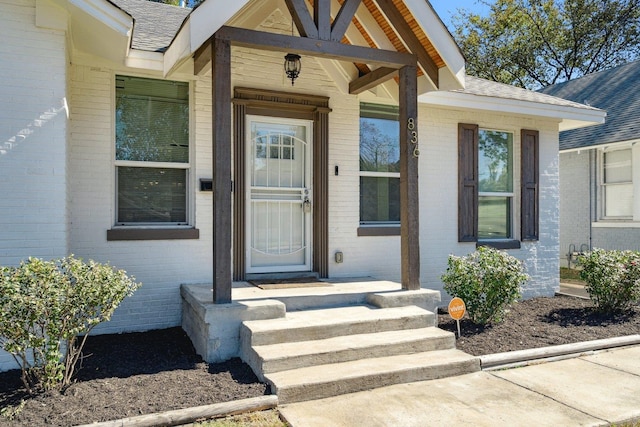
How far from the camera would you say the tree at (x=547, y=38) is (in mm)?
19906

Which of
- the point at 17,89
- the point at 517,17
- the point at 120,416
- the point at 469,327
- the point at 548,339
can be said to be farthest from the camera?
the point at 517,17

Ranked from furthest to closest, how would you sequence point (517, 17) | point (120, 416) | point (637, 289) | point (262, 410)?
point (517, 17) → point (637, 289) → point (262, 410) → point (120, 416)

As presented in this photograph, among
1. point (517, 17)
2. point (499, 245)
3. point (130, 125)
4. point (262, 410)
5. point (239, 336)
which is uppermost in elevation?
point (517, 17)

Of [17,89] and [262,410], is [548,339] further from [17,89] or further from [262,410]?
[17,89]

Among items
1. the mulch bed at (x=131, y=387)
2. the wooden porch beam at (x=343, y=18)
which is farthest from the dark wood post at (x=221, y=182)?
the wooden porch beam at (x=343, y=18)

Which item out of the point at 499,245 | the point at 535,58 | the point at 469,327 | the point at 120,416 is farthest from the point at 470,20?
the point at 120,416

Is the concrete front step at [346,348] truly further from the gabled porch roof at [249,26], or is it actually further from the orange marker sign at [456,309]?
the gabled porch roof at [249,26]

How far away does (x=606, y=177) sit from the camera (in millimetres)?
11406

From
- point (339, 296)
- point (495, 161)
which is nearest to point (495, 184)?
point (495, 161)

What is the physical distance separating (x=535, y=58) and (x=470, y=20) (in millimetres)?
3344

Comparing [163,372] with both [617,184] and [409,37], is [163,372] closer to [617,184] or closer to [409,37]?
[409,37]

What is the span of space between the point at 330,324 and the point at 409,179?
6.35ft

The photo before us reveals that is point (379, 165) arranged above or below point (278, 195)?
above

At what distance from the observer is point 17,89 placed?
14.8ft
